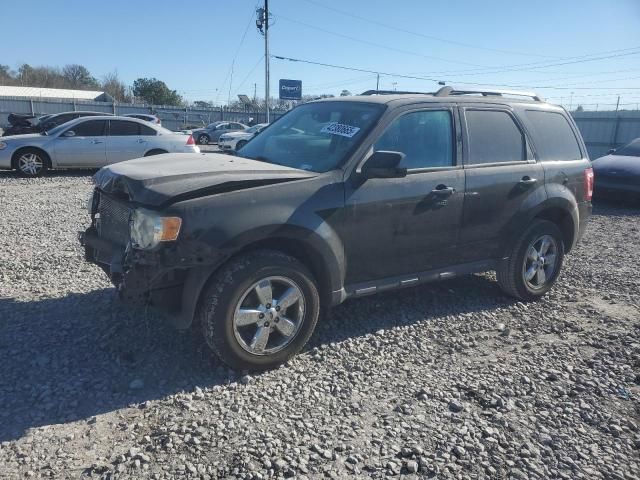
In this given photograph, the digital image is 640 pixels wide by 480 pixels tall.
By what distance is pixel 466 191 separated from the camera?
4500 millimetres

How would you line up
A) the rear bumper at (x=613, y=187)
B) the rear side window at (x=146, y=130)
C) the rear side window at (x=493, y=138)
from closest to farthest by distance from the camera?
1. the rear side window at (x=493, y=138)
2. the rear bumper at (x=613, y=187)
3. the rear side window at (x=146, y=130)

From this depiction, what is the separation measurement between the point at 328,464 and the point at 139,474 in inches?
38.0

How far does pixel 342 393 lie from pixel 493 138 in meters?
2.83

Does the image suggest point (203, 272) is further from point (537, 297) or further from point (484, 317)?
point (537, 297)

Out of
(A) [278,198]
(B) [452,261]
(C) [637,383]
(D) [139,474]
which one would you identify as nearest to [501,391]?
(C) [637,383]

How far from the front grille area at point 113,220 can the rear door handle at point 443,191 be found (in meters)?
2.41

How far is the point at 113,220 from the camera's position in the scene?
12.7 feet

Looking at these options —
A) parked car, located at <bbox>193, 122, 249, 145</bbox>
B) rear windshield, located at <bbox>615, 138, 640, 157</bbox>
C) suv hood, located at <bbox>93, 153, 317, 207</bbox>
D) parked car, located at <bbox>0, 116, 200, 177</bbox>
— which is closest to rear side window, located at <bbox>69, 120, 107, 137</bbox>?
parked car, located at <bbox>0, 116, 200, 177</bbox>

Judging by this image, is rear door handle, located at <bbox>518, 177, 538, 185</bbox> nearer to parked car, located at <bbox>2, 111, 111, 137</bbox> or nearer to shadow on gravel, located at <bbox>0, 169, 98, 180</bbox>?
shadow on gravel, located at <bbox>0, 169, 98, 180</bbox>

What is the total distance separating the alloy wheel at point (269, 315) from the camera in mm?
3523

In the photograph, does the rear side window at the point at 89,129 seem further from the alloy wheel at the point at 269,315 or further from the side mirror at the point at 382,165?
the alloy wheel at the point at 269,315

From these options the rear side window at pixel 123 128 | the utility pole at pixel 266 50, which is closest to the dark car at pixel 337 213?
the rear side window at pixel 123 128

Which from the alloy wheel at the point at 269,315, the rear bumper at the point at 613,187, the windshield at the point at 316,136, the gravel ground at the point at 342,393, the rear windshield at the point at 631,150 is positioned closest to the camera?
the gravel ground at the point at 342,393

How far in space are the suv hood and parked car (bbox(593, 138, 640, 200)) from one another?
32.2ft
